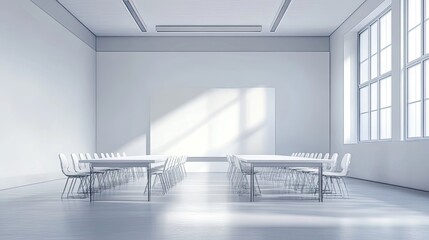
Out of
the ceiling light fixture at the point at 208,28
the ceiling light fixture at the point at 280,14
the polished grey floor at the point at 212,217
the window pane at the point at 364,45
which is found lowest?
the polished grey floor at the point at 212,217

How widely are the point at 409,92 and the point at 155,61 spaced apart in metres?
8.55

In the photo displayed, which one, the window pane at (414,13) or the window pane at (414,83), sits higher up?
the window pane at (414,13)

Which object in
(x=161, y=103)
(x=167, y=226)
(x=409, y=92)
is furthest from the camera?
(x=161, y=103)

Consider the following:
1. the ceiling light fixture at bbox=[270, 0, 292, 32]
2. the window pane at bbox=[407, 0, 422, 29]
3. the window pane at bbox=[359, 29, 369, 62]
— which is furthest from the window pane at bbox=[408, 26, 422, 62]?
the window pane at bbox=[359, 29, 369, 62]

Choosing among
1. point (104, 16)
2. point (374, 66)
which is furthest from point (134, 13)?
point (374, 66)

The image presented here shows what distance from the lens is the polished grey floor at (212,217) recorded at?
15.9ft

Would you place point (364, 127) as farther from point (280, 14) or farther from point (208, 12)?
point (208, 12)

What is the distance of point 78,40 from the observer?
14.9 metres

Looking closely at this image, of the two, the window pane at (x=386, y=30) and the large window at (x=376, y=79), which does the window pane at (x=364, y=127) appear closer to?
the large window at (x=376, y=79)

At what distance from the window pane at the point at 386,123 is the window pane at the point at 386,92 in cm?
14

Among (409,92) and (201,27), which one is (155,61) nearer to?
(201,27)

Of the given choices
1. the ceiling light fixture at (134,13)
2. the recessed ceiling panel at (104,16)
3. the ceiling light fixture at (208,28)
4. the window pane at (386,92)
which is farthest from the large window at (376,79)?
the recessed ceiling panel at (104,16)

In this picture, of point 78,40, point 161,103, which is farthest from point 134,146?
point 78,40

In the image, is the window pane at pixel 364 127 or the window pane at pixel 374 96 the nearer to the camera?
the window pane at pixel 374 96
